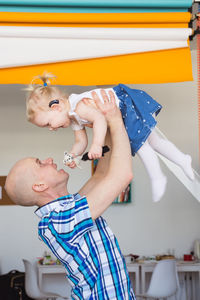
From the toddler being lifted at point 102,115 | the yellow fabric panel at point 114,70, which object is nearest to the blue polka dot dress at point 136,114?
the toddler being lifted at point 102,115

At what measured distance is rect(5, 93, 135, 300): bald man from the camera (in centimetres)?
186

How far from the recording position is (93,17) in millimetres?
2391

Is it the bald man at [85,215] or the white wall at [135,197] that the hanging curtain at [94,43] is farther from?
the white wall at [135,197]

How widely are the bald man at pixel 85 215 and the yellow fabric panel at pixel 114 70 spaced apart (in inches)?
16.9

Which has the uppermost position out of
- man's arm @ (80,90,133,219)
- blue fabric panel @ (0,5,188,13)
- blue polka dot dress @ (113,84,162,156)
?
blue fabric panel @ (0,5,188,13)

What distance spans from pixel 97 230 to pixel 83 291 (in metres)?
0.29

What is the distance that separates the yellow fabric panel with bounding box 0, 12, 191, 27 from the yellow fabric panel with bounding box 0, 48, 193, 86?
0.18 m

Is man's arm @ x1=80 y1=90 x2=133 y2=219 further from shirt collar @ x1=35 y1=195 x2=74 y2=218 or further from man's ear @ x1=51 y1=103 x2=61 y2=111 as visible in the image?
man's ear @ x1=51 y1=103 x2=61 y2=111

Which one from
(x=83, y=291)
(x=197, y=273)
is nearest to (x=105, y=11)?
(x=83, y=291)

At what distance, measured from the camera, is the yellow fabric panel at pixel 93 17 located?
7.72ft

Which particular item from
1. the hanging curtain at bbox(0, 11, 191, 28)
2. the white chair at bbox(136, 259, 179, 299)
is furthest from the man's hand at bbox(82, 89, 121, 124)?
the white chair at bbox(136, 259, 179, 299)

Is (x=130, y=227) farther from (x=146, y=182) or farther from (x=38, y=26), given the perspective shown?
(x=38, y=26)

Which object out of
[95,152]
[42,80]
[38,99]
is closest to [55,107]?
[38,99]

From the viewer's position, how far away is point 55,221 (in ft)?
6.21
